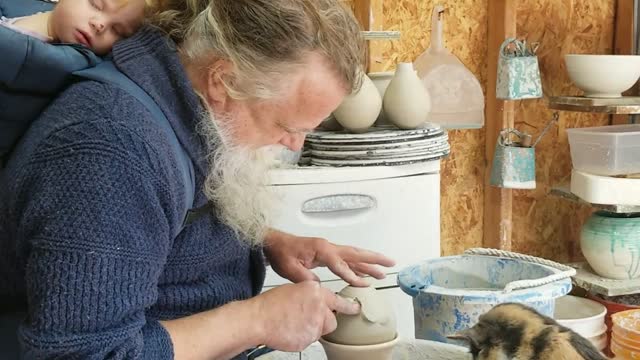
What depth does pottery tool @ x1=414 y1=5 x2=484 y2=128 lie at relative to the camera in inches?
94.7

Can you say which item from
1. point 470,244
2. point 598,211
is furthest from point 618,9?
point 470,244

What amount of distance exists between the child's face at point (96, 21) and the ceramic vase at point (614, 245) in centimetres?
182

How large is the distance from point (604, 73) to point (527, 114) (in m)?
0.39

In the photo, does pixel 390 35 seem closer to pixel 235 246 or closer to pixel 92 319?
pixel 235 246

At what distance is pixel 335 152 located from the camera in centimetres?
202

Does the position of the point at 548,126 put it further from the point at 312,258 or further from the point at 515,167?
the point at 312,258

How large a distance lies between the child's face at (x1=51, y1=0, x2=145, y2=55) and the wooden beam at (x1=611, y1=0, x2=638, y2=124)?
221cm

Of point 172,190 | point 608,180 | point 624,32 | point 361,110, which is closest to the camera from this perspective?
point 172,190

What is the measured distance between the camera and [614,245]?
2377 millimetres

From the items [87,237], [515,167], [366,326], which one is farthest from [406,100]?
[87,237]

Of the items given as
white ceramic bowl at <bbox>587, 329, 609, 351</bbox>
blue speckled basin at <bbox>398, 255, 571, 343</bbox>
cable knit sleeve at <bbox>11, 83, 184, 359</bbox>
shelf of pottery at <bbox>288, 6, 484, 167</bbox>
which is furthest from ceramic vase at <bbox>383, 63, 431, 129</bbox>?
cable knit sleeve at <bbox>11, 83, 184, 359</bbox>

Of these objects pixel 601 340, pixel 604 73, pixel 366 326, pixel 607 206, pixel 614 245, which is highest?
pixel 604 73

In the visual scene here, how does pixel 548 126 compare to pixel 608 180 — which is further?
pixel 548 126

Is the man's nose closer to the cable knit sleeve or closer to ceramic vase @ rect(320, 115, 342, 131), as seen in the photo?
the cable knit sleeve
